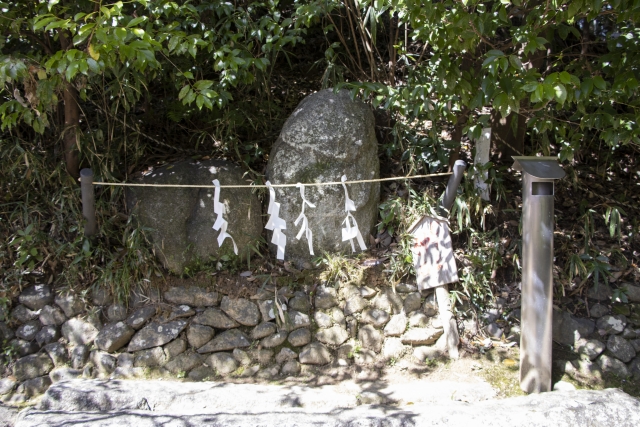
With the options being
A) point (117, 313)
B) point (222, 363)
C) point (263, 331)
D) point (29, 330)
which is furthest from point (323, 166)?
point (29, 330)

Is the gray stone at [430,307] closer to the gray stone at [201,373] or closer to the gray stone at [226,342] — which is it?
the gray stone at [226,342]

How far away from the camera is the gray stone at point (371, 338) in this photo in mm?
4336

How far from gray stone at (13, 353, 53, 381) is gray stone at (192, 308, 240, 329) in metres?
1.16

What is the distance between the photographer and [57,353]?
4281mm

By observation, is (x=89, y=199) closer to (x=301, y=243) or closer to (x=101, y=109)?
(x=101, y=109)

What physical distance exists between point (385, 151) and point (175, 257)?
219 cm

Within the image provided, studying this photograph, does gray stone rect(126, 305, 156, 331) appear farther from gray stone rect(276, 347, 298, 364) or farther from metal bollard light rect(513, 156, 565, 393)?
metal bollard light rect(513, 156, 565, 393)

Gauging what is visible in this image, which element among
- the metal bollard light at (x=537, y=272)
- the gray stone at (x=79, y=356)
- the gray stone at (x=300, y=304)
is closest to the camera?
the metal bollard light at (x=537, y=272)

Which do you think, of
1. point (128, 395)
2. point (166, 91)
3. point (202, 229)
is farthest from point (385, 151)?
point (128, 395)

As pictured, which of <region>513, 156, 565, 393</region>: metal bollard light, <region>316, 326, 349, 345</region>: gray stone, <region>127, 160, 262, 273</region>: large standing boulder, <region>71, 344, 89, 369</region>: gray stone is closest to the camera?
<region>513, 156, 565, 393</region>: metal bollard light

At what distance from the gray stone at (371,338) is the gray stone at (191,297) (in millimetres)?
1202

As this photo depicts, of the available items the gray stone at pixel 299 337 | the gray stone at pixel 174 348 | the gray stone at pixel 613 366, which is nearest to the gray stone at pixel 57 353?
the gray stone at pixel 174 348

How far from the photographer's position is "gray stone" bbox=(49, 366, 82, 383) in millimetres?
4148

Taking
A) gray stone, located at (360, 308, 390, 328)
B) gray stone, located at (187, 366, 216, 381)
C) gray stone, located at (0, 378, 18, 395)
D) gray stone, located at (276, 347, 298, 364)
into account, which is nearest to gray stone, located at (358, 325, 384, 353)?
gray stone, located at (360, 308, 390, 328)
